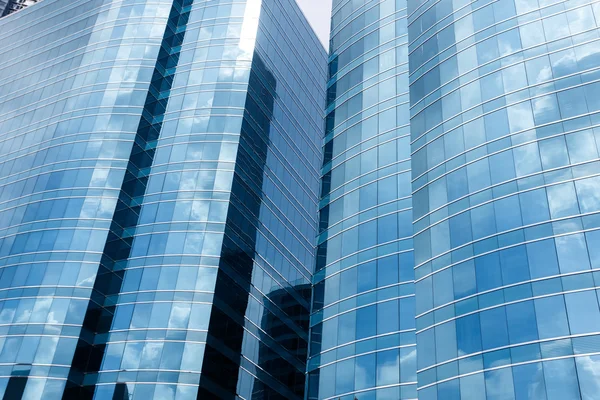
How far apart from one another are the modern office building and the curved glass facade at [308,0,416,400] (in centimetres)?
1021

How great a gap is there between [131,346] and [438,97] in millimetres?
34229

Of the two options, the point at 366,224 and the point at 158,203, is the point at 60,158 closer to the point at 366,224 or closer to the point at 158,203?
the point at 158,203

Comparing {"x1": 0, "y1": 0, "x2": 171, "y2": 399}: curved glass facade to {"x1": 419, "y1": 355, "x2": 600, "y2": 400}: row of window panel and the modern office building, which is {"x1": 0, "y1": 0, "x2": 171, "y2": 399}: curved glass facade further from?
{"x1": 419, "y1": 355, "x2": 600, "y2": 400}: row of window panel

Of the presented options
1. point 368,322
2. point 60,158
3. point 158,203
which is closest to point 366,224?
point 368,322

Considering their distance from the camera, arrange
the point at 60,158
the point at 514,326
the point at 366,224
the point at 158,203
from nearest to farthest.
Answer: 1. the point at 514,326
2. the point at 366,224
3. the point at 158,203
4. the point at 60,158

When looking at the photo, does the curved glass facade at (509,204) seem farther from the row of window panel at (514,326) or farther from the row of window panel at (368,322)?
the row of window panel at (368,322)

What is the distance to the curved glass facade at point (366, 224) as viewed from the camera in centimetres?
4812

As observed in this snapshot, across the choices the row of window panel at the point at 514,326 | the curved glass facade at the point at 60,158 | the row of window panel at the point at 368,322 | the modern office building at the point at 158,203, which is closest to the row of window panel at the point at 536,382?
the row of window panel at the point at 514,326

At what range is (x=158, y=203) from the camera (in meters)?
65.7

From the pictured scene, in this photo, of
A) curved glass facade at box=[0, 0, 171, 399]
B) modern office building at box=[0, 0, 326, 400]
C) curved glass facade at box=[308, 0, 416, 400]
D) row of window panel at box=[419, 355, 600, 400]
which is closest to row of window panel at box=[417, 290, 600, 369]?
row of window panel at box=[419, 355, 600, 400]

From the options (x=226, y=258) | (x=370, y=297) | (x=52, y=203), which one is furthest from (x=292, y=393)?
(x=52, y=203)

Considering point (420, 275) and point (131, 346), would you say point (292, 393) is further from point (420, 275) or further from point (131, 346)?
point (420, 275)

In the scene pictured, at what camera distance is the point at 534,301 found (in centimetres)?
3872

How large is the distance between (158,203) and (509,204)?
3641 cm
